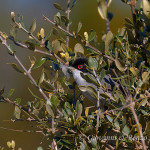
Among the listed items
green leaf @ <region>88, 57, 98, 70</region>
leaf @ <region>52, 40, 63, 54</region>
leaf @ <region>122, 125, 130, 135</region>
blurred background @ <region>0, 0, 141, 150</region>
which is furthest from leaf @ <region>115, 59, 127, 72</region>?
blurred background @ <region>0, 0, 141, 150</region>

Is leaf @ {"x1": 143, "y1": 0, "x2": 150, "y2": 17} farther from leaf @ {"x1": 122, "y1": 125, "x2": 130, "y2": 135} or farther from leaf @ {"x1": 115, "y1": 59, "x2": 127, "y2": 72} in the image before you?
leaf @ {"x1": 122, "y1": 125, "x2": 130, "y2": 135}

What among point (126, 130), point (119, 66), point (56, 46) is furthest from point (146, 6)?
point (126, 130)

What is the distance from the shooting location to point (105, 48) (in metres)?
2.02

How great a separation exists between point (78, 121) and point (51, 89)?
578 mm

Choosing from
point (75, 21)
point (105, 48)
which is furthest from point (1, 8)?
point (105, 48)

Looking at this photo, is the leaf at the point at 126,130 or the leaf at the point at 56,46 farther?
the leaf at the point at 56,46

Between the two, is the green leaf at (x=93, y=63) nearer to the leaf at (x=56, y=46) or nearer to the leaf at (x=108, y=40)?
the leaf at (x=108, y=40)

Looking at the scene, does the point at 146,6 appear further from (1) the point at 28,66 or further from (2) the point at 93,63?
(1) the point at 28,66

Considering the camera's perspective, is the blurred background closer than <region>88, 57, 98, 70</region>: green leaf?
No

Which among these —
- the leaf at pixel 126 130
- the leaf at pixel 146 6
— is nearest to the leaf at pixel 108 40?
the leaf at pixel 146 6

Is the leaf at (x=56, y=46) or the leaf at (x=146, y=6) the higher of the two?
the leaf at (x=146, y=6)

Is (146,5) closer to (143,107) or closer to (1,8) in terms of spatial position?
(143,107)

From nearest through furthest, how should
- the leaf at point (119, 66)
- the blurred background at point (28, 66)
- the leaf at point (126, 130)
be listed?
1. the leaf at point (126, 130)
2. the leaf at point (119, 66)
3. the blurred background at point (28, 66)

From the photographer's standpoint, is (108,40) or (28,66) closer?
(108,40)
